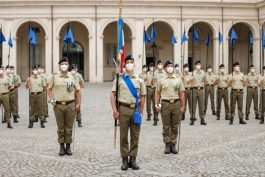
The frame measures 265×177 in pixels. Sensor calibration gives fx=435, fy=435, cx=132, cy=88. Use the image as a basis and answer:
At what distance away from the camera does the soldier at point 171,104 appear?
9570mm

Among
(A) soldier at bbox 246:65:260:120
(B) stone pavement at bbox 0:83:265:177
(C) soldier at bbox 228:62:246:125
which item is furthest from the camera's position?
(A) soldier at bbox 246:65:260:120

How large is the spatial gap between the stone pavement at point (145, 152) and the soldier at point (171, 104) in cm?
41

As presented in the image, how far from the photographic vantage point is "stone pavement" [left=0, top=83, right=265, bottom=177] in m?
7.82

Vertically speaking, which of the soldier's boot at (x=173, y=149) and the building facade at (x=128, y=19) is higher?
the building facade at (x=128, y=19)

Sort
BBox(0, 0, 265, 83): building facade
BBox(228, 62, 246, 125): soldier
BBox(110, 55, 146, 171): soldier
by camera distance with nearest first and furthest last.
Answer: BBox(110, 55, 146, 171): soldier
BBox(228, 62, 246, 125): soldier
BBox(0, 0, 265, 83): building facade

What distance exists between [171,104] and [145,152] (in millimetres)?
1203

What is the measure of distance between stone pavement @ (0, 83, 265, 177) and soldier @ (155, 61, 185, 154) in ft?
1.35

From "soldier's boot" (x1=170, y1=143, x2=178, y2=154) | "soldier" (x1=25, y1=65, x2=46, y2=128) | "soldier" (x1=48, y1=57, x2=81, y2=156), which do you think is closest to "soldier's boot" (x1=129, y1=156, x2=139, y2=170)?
"soldier's boot" (x1=170, y1=143, x2=178, y2=154)

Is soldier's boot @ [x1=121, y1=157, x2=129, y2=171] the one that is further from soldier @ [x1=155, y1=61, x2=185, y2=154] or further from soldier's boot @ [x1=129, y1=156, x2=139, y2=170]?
soldier @ [x1=155, y1=61, x2=185, y2=154]

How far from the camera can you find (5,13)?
1469 inches

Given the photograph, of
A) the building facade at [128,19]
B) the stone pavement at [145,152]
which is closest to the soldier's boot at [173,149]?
the stone pavement at [145,152]

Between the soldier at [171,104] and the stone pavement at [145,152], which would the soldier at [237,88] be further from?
the soldier at [171,104]

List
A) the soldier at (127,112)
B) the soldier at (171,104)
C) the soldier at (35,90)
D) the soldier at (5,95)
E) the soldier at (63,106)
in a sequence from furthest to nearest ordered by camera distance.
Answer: the soldier at (35,90) → the soldier at (5,95) → the soldier at (171,104) → the soldier at (63,106) → the soldier at (127,112)

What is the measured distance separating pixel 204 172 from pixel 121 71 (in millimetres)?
2504
